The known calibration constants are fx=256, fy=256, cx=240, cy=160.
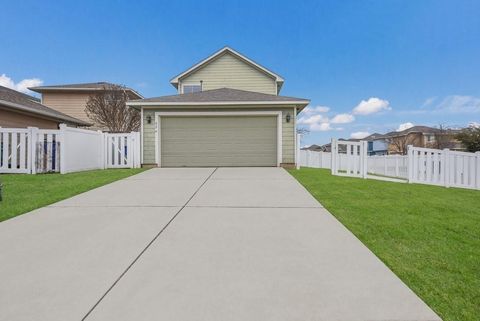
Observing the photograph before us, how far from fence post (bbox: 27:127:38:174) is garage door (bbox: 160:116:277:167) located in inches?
166

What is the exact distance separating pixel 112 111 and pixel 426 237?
2091cm

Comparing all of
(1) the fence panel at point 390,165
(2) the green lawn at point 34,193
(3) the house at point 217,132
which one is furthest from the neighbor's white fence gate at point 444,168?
(2) the green lawn at point 34,193

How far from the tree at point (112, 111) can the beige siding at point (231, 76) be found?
664 cm

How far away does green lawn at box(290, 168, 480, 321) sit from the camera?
184 centimetres

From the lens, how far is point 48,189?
19.3 ft

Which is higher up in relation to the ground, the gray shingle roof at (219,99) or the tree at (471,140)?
the gray shingle roof at (219,99)

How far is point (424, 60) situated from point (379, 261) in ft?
71.4

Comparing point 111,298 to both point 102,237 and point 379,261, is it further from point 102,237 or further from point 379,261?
point 379,261

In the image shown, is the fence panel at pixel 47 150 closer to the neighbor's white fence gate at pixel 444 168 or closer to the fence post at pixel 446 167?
the neighbor's white fence gate at pixel 444 168

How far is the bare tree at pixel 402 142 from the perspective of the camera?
38.6 metres

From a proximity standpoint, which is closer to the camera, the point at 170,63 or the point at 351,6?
the point at 351,6

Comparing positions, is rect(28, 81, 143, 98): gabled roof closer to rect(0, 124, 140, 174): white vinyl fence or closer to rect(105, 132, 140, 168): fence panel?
rect(105, 132, 140, 168): fence panel

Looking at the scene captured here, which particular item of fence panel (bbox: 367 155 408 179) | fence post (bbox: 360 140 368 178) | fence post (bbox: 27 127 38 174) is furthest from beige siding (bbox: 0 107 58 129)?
fence panel (bbox: 367 155 408 179)

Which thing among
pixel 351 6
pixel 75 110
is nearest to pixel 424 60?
pixel 351 6
